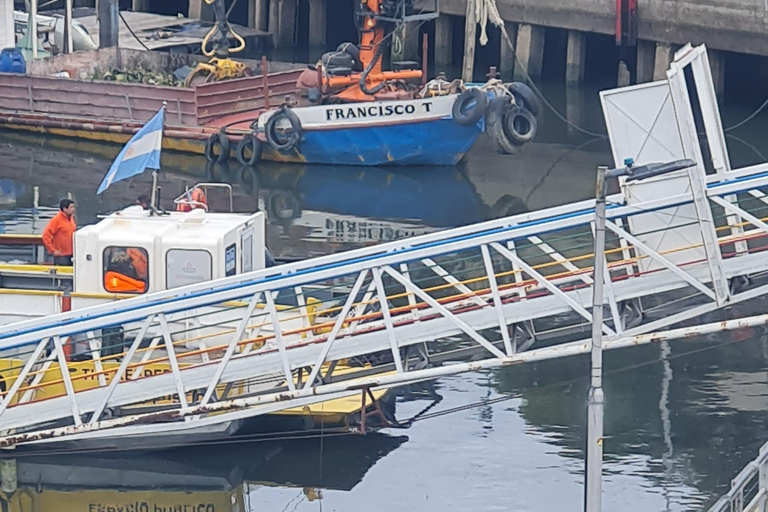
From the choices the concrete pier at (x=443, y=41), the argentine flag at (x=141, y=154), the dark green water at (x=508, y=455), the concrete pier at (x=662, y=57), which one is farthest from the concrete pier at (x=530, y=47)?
the argentine flag at (x=141, y=154)

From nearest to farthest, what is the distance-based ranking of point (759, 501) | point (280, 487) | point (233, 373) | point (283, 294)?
point (759, 501) < point (233, 373) < point (280, 487) < point (283, 294)

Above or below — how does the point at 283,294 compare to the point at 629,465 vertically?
above

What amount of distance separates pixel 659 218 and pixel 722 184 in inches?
26.9

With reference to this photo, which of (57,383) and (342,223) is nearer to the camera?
(57,383)

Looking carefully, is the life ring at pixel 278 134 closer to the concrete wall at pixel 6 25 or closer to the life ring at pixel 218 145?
the life ring at pixel 218 145

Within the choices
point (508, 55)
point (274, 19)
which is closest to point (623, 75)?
point (508, 55)

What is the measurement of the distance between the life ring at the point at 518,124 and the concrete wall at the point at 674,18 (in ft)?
24.3

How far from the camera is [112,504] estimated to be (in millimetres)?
15625

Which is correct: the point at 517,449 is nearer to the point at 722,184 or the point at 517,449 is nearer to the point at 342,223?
the point at 722,184

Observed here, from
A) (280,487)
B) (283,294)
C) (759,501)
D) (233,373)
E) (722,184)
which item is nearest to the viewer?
(759,501)

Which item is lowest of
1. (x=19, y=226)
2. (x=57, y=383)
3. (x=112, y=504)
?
(x=112, y=504)

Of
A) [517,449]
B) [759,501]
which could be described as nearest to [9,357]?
[517,449]

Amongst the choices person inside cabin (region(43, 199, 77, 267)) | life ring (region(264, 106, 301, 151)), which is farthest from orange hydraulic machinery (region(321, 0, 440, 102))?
person inside cabin (region(43, 199, 77, 267))

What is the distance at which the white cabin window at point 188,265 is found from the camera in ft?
51.6
